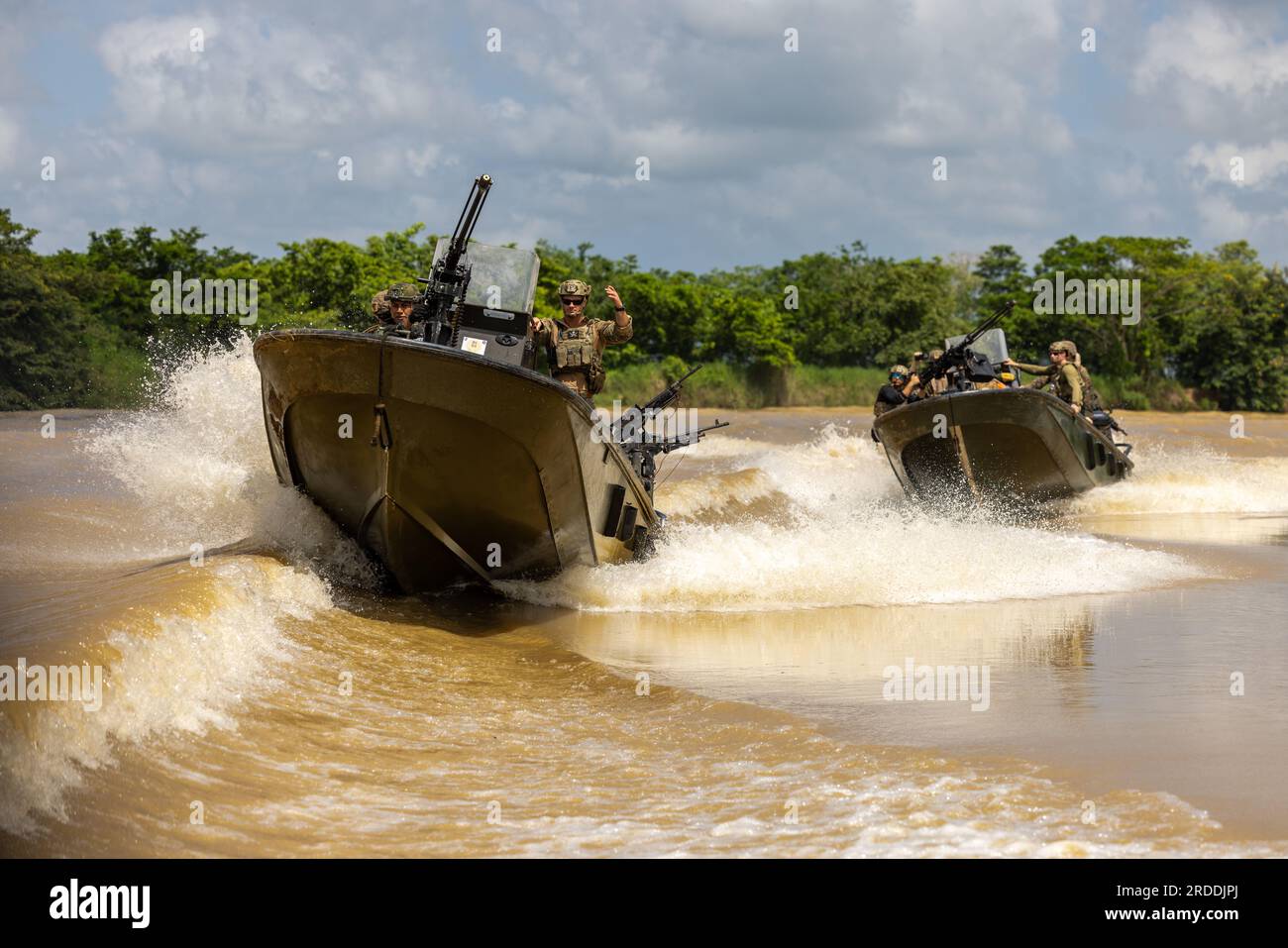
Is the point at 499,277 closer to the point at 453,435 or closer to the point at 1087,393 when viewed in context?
the point at 453,435

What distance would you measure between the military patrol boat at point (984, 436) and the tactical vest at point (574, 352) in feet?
20.3

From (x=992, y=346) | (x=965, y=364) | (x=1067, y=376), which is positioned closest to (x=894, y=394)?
(x=965, y=364)

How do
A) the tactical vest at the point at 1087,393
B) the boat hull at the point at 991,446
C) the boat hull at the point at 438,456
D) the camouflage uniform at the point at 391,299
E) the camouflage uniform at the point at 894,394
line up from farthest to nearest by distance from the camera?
the tactical vest at the point at 1087,393
the camouflage uniform at the point at 894,394
the boat hull at the point at 991,446
the camouflage uniform at the point at 391,299
the boat hull at the point at 438,456

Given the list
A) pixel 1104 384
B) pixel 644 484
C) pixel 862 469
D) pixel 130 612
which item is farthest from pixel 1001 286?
pixel 130 612

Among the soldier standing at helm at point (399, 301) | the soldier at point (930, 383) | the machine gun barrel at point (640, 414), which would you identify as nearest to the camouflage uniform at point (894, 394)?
the soldier at point (930, 383)

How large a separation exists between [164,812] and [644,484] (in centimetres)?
649

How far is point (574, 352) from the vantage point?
Result: 933cm

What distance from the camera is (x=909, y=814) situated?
4539mm

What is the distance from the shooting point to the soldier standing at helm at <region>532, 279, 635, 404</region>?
930 cm

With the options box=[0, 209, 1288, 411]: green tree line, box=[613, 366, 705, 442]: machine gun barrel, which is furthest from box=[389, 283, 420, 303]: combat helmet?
box=[0, 209, 1288, 411]: green tree line

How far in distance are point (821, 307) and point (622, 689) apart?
44.1 m

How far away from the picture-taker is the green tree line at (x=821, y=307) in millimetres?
40125

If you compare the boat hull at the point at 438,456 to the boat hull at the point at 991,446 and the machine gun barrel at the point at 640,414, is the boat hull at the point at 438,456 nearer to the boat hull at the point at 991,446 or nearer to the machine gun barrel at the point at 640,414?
the machine gun barrel at the point at 640,414
